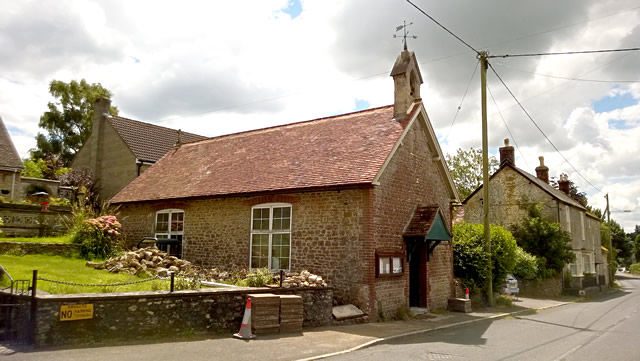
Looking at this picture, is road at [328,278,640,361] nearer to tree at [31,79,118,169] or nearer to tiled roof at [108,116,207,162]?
tiled roof at [108,116,207,162]

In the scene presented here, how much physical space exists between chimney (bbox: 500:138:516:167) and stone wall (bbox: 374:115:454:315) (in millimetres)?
16499

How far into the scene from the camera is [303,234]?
15.0 meters

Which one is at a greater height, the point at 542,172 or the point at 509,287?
the point at 542,172

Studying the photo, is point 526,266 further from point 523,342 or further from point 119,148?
point 119,148

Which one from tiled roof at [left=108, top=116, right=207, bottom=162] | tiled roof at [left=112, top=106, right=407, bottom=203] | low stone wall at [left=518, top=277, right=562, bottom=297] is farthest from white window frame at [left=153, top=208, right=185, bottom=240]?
low stone wall at [left=518, top=277, right=562, bottom=297]

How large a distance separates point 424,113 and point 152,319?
1188cm

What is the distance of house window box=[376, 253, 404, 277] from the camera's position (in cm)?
1386

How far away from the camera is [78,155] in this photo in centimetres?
3353

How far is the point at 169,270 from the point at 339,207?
5.73 meters

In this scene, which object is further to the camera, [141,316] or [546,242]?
[546,242]

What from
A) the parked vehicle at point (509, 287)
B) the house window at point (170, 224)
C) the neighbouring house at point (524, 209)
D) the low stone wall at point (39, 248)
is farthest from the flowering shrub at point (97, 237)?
the neighbouring house at point (524, 209)

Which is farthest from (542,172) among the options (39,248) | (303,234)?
(39,248)

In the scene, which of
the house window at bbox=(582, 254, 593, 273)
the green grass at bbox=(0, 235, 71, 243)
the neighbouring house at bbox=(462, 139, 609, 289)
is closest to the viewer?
the green grass at bbox=(0, 235, 71, 243)

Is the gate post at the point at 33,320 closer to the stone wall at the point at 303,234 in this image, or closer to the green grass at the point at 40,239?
the stone wall at the point at 303,234
